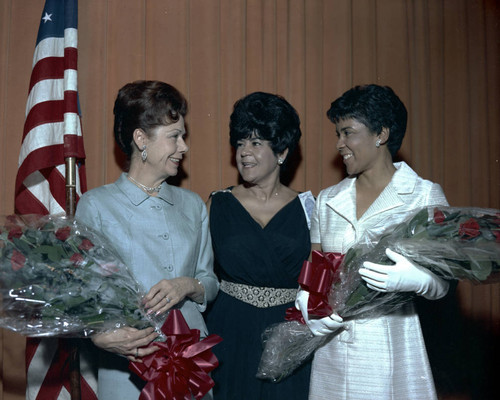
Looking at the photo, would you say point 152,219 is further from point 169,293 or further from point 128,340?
point 128,340

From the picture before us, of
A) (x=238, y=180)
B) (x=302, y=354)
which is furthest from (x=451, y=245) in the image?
(x=238, y=180)

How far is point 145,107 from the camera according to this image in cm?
200

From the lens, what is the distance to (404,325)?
185 centimetres

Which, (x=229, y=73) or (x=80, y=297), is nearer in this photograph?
(x=80, y=297)

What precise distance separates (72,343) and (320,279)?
4.18 feet

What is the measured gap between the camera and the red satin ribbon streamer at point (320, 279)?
1.70 metres

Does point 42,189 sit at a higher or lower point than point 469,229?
higher

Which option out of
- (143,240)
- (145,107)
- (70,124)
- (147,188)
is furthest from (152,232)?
(70,124)

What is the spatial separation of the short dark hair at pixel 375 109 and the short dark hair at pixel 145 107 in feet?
2.20

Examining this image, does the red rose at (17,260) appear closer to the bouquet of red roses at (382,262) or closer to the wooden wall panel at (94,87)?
the bouquet of red roses at (382,262)

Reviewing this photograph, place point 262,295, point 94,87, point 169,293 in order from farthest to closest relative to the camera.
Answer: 1. point 94,87
2. point 262,295
3. point 169,293

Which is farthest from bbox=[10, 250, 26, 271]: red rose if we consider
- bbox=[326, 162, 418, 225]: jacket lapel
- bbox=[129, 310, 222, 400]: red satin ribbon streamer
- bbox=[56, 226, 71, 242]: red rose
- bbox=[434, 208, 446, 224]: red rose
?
bbox=[434, 208, 446, 224]: red rose

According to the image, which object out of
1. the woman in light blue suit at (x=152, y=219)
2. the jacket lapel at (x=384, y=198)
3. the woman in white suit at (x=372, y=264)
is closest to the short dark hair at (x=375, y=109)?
the woman in white suit at (x=372, y=264)

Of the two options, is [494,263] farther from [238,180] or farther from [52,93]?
[52,93]
